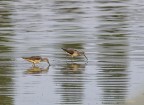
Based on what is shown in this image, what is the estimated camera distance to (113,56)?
1809cm

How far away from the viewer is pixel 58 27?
24.7 metres

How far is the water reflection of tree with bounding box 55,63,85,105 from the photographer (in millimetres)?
12922

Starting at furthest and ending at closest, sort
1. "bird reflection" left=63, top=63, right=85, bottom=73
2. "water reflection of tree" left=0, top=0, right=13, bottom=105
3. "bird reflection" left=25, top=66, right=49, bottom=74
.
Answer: "bird reflection" left=63, top=63, right=85, bottom=73 → "bird reflection" left=25, top=66, right=49, bottom=74 → "water reflection of tree" left=0, top=0, right=13, bottom=105

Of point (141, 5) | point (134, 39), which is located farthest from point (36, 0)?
point (134, 39)

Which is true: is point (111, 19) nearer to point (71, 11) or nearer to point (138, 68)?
point (71, 11)

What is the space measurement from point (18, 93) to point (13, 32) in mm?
9959

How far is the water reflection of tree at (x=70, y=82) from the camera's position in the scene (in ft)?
42.4

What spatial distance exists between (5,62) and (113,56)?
2717 mm

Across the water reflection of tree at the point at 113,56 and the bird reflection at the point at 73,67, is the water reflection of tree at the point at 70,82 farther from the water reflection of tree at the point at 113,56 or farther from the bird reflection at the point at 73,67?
the water reflection of tree at the point at 113,56

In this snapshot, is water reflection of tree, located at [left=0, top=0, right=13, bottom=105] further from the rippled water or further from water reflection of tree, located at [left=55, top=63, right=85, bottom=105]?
water reflection of tree, located at [left=55, top=63, right=85, bottom=105]

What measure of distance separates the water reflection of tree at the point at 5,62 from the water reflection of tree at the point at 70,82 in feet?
3.16

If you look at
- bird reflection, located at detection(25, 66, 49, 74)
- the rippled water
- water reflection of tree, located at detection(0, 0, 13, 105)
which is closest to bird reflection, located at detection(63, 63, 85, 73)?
the rippled water

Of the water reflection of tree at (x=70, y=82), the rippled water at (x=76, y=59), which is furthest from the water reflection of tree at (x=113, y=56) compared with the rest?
the water reflection of tree at (x=70, y=82)

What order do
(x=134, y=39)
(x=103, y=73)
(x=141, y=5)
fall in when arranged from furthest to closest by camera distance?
1. (x=141, y=5)
2. (x=134, y=39)
3. (x=103, y=73)
